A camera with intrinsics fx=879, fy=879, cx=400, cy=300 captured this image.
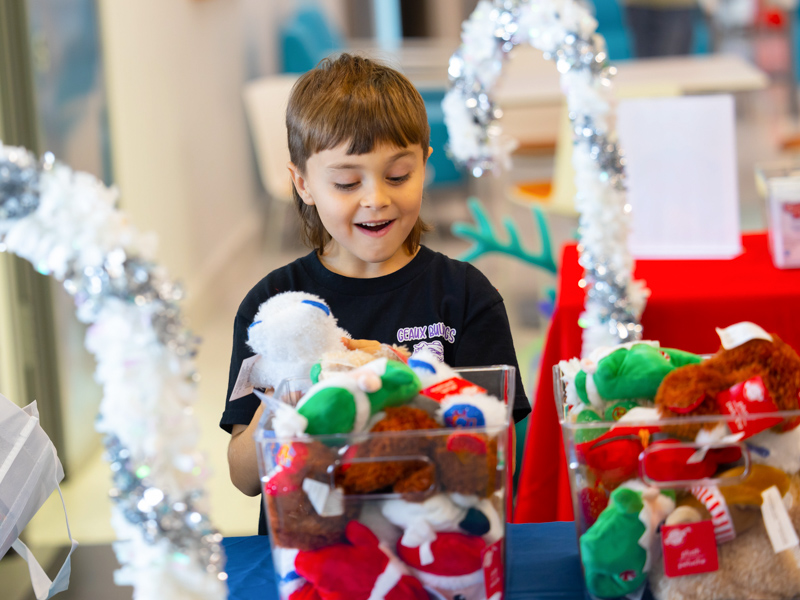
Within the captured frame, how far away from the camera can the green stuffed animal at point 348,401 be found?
23.6 inches

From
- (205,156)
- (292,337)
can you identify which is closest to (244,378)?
(292,337)

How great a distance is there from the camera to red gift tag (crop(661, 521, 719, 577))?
62 cm

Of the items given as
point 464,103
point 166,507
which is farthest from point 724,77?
point 166,507

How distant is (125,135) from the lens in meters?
3.15

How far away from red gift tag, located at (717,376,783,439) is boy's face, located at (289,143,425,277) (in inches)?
15.9

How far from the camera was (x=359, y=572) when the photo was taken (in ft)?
1.99

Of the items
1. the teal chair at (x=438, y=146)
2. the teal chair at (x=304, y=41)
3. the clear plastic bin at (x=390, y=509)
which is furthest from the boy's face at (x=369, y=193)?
the teal chair at (x=304, y=41)

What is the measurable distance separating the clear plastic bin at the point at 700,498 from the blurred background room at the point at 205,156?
11.2 inches

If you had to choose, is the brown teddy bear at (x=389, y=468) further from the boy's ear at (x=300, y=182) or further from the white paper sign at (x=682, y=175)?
the white paper sign at (x=682, y=175)

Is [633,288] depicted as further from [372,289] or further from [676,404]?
[676,404]

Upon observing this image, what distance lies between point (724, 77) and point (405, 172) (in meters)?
3.25

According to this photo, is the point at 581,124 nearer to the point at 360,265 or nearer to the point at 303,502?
the point at 360,265

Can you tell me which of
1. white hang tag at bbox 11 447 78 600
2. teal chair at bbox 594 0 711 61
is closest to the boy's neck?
white hang tag at bbox 11 447 78 600

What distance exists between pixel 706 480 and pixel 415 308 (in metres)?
0.51
